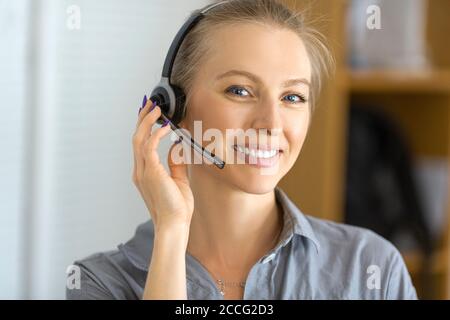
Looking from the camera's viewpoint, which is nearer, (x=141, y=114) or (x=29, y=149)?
(x=141, y=114)

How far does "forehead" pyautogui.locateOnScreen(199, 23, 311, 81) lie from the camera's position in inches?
25.4

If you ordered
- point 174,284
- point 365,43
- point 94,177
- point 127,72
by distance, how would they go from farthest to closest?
point 365,43
point 94,177
point 127,72
point 174,284

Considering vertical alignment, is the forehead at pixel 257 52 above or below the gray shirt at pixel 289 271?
above

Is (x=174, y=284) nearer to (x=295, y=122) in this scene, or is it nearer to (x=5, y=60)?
(x=295, y=122)

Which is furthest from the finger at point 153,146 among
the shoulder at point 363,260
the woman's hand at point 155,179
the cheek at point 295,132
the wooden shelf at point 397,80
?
the wooden shelf at point 397,80

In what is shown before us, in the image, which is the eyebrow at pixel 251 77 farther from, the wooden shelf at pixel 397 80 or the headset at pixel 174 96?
the wooden shelf at pixel 397 80

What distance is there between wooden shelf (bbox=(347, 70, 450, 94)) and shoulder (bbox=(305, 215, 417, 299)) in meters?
0.97

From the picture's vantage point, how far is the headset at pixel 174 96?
0.65 metres

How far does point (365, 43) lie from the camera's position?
182 centimetres

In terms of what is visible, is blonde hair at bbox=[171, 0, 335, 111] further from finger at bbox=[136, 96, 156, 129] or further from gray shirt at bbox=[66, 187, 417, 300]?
gray shirt at bbox=[66, 187, 417, 300]

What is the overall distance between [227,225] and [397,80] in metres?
1.18

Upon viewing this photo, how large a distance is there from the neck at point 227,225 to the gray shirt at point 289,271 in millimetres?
15

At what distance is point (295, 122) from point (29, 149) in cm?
57

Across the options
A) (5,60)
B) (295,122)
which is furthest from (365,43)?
(295,122)
